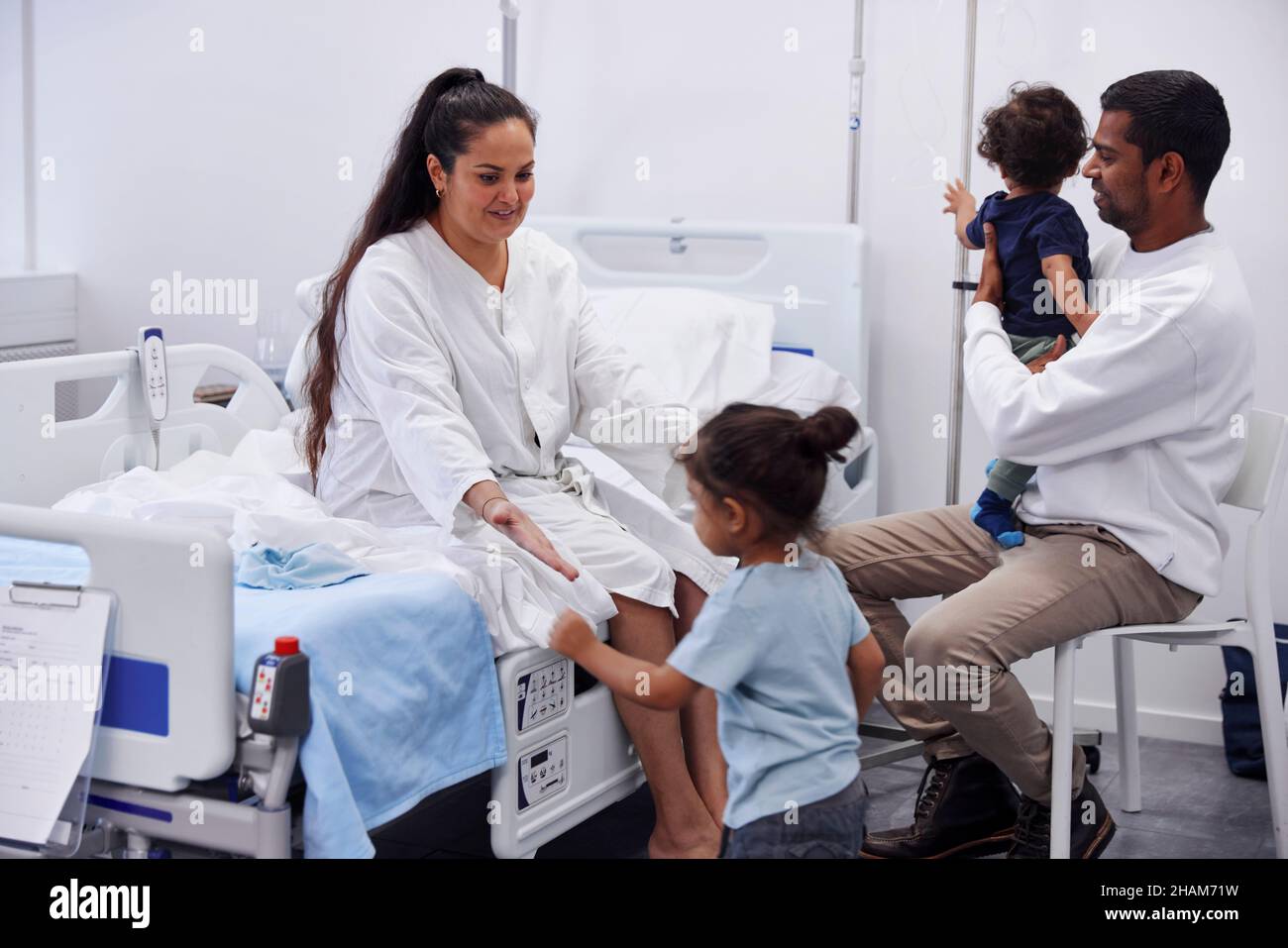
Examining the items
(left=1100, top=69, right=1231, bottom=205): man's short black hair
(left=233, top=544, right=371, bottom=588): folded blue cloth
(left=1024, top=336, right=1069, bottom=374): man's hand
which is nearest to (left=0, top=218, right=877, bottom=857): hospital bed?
(left=233, top=544, right=371, bottom=588): folded blue cloth

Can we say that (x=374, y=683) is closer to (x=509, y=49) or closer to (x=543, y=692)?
(x=543, y=692)

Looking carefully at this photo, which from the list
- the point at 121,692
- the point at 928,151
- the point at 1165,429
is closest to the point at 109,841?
the point at 121,692

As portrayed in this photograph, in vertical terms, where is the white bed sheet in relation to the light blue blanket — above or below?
above

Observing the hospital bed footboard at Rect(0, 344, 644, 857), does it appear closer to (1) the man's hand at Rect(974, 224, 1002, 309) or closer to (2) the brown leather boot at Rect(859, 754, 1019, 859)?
(2) the brown leather boot at Rect(859, 754, 1019, 859)

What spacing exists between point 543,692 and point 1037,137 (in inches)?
46.6

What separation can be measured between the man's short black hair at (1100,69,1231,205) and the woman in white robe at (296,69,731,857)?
84 cm

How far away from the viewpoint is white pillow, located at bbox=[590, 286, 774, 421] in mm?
2955

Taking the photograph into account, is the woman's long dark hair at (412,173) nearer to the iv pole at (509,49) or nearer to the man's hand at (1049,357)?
the man's hand at (1049,357)

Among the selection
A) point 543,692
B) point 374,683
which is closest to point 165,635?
point 374,683

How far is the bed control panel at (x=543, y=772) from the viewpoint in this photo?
2.07 meters

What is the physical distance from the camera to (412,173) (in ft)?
7.64

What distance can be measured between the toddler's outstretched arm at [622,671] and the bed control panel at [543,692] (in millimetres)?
445
